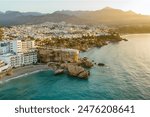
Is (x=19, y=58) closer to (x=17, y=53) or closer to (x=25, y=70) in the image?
(x=17, y=53)

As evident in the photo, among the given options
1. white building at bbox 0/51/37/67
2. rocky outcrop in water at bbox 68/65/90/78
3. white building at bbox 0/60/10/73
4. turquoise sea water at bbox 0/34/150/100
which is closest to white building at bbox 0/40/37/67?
white building at bbox 0/51/37/67

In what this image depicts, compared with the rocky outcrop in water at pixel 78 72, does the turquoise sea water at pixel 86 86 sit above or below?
below

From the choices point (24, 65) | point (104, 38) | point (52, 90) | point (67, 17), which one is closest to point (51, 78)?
point (52, 90)

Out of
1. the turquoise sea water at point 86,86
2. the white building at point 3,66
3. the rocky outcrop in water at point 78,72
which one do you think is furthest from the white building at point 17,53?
the rocky outcrop in water at point 78,72

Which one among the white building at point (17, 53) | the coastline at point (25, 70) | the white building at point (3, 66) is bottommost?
the coastline at point (25, 70)

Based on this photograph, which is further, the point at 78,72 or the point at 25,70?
the point at 25,70

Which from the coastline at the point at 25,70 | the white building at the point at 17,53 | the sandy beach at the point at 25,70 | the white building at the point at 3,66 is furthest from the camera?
the white building at the point at 17,53

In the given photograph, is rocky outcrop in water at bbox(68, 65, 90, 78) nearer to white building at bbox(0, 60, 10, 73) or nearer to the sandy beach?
the sandy beach

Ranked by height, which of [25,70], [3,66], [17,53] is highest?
[17,53]

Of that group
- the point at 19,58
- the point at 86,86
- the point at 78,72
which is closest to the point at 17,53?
the point at 19,58

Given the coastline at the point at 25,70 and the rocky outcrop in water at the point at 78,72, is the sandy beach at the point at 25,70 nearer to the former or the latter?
the coastline at the point at 25,70
